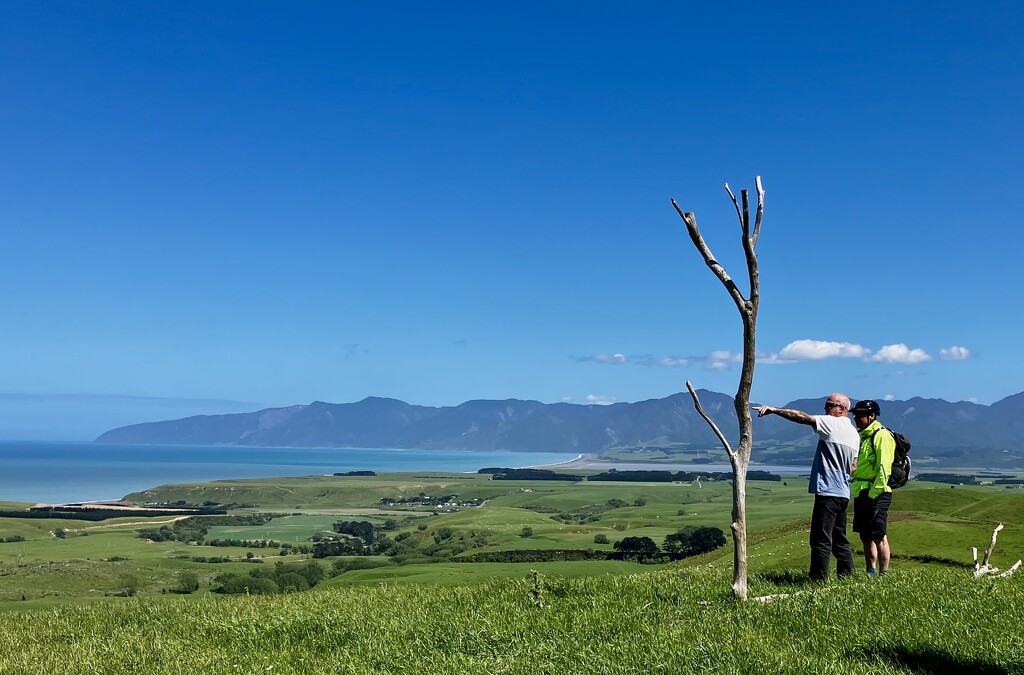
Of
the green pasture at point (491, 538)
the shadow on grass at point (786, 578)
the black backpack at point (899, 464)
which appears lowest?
the green pasture at point (491, 538)

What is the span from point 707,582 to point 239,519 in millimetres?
167965

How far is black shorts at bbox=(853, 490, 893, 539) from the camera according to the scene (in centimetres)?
1334

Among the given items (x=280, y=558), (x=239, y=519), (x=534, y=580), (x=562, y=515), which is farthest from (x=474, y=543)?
(x=534, y=580)

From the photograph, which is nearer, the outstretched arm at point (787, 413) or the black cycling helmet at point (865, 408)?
the outstretched arm at point (787, 413)

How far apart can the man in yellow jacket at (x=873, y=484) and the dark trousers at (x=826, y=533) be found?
62 cm

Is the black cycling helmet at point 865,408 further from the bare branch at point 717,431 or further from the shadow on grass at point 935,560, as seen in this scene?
the shadow on grass at point 935,560

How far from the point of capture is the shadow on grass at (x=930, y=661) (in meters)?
7.77

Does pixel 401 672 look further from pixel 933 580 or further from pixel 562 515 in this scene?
pixel 562 515

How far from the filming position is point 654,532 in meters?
109

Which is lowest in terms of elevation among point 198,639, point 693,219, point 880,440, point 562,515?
point 562,515

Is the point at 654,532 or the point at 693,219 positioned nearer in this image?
the point at 693,219

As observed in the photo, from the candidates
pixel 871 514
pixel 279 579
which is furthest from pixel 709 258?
pixel 279 579

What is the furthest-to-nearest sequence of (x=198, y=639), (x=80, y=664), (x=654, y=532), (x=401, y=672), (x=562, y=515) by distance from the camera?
(x=562, y=515) → (x=654, y=532) → (x=198, y=639) → (x=80, y=664) → (x=401, y=672)

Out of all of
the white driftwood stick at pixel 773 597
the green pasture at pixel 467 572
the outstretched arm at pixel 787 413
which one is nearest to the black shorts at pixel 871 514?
the outstretched arm at pixel 787 413
